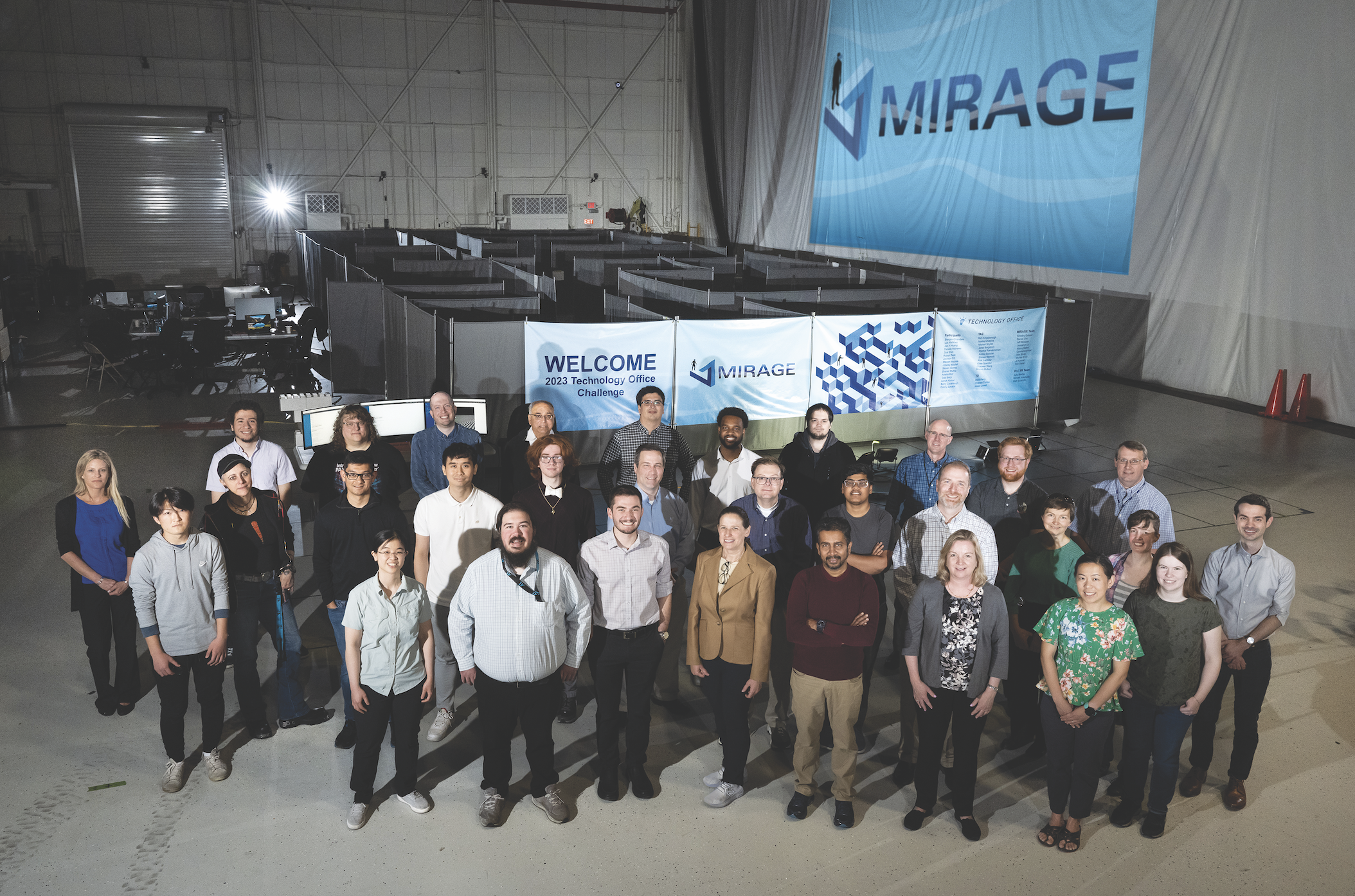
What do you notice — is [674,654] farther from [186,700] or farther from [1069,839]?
[186,700]

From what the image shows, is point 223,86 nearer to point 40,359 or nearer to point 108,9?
point 108,9

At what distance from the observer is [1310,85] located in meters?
13.9

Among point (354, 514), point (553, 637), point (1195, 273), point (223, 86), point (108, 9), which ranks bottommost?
point (553, 637)

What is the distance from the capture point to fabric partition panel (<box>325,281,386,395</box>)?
40.8 feet

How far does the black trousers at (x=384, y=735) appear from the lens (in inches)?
184

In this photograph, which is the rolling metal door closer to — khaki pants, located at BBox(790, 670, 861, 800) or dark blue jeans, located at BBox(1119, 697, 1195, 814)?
khaki pants, located at BBox(790, 670, 861, 800)

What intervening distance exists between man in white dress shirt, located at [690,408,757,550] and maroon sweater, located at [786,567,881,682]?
1479 mm

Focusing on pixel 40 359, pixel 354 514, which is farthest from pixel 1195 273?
pixel 40 359

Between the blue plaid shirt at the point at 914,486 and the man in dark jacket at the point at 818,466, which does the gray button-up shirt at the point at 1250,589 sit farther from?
the man in dark jacket at the point at 818,466

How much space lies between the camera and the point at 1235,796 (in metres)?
5.00

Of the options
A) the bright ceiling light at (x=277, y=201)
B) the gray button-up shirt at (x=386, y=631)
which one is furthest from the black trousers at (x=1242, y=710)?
the bright ceiling light at (x=277, y=201)

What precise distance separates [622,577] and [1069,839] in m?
2.50

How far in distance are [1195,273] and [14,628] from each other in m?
16.6

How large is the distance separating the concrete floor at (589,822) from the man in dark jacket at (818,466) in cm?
124
